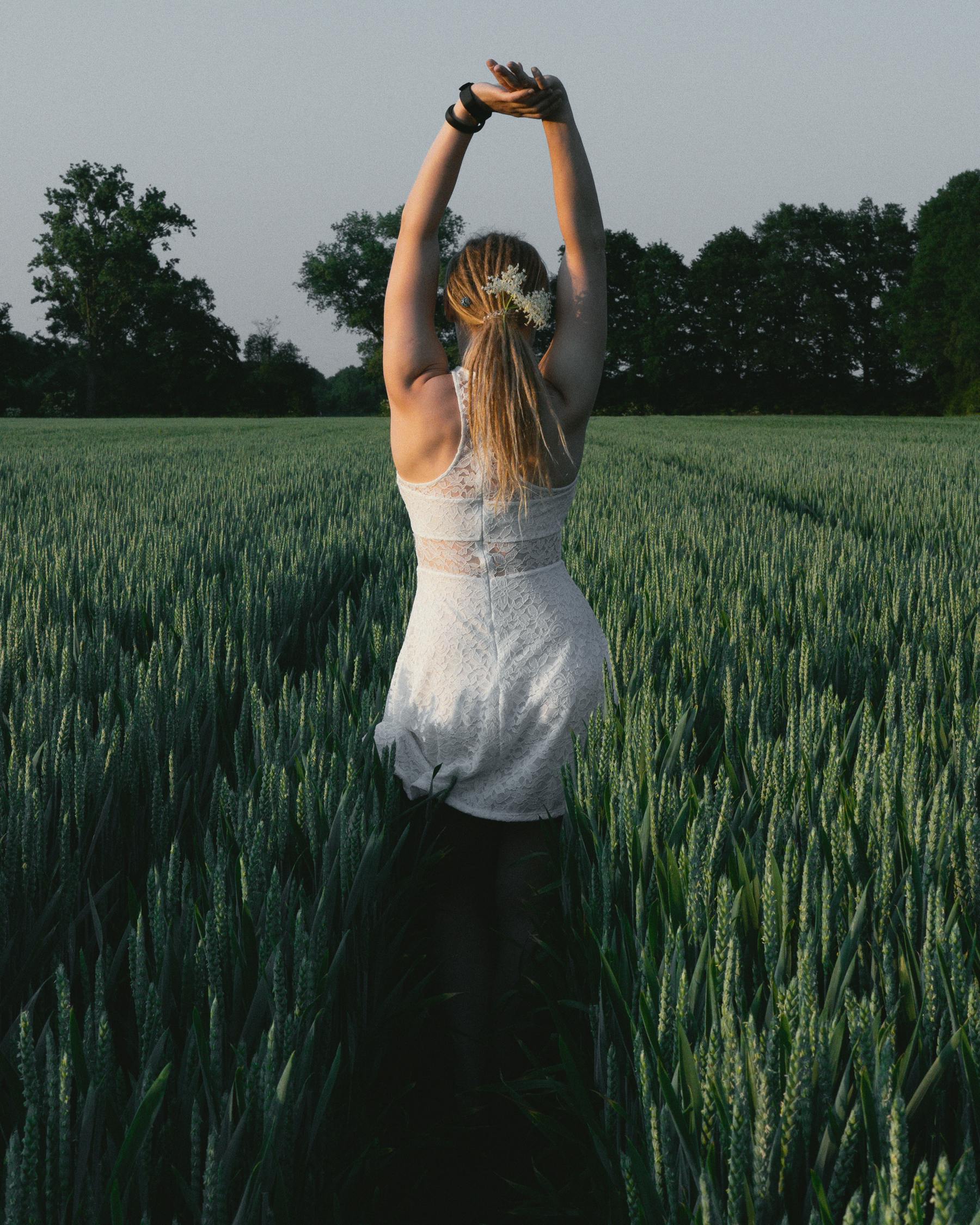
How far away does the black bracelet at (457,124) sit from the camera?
1.48m

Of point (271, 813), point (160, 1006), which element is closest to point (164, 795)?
point (271, 813)

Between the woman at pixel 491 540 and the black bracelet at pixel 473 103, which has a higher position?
the black bracelet at pixel 473 103

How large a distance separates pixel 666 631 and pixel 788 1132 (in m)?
1.99

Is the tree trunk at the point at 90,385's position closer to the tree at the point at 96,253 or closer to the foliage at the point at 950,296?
the tree at the point at 96,253

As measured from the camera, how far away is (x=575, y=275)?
156cm

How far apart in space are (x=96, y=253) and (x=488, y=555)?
2172 inches

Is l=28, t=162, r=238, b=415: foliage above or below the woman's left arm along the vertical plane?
above

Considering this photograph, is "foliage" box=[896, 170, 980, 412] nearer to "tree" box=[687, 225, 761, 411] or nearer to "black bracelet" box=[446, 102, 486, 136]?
"tree" box=[687, 225, 761, 411]

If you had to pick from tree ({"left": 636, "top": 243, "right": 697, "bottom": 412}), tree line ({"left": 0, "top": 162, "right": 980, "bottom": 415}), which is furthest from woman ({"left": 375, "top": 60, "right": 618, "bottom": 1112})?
tree ({"left": 636, "top": 243, "right": 697, "bottom": 412})

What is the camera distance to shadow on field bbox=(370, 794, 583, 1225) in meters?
1.26

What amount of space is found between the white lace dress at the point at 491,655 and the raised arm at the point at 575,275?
0.20 m

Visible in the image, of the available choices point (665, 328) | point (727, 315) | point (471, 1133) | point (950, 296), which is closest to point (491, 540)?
point (471, 1133)

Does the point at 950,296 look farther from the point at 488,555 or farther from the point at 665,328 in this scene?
the point at 488,555

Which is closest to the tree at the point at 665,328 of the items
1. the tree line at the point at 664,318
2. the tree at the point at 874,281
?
the tree line at the point at 664,318
